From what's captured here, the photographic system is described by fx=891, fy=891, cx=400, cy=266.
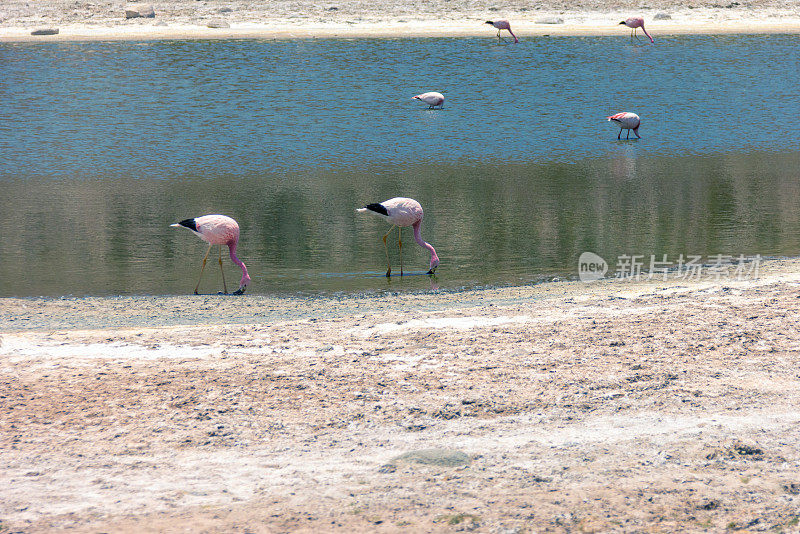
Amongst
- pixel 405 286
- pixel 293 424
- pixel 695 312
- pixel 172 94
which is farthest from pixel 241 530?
pixel 172 94

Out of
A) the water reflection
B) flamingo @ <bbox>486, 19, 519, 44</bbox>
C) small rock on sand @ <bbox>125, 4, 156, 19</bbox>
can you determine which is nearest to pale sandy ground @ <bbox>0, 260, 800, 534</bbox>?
the water reflection

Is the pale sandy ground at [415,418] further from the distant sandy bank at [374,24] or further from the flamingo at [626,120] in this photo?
the distant sandy bank at [374,24]

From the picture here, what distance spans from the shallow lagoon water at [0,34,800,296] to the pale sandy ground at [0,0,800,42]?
1.21 m

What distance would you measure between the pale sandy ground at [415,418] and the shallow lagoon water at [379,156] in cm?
239

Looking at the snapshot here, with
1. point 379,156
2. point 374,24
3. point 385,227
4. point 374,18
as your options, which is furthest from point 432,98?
point 374,18

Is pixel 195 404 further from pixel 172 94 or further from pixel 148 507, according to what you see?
pixel 172 94

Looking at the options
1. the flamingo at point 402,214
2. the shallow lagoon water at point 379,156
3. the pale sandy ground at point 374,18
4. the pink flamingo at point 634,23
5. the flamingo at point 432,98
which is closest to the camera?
the flamingo at point 402,214

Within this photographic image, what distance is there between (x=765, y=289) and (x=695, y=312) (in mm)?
1217

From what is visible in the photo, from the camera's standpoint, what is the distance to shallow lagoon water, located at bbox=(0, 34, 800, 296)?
1125 cm

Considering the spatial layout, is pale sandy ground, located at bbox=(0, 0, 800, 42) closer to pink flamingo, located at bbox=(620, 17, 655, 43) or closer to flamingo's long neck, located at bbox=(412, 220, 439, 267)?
pink flamingo, located at bbox=(620, 17, 655, 43)

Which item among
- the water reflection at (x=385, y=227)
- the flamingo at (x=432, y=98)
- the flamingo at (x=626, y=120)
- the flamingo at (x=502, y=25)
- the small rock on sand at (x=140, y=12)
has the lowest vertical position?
the water reflection at (x=385, y=227)

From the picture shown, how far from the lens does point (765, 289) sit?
859 centimetres

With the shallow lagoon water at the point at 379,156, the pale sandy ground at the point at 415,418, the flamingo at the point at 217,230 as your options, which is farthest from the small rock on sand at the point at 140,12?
the pale sandy ground at the point at 415,418

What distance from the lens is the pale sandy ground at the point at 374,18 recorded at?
3025 centimetres
